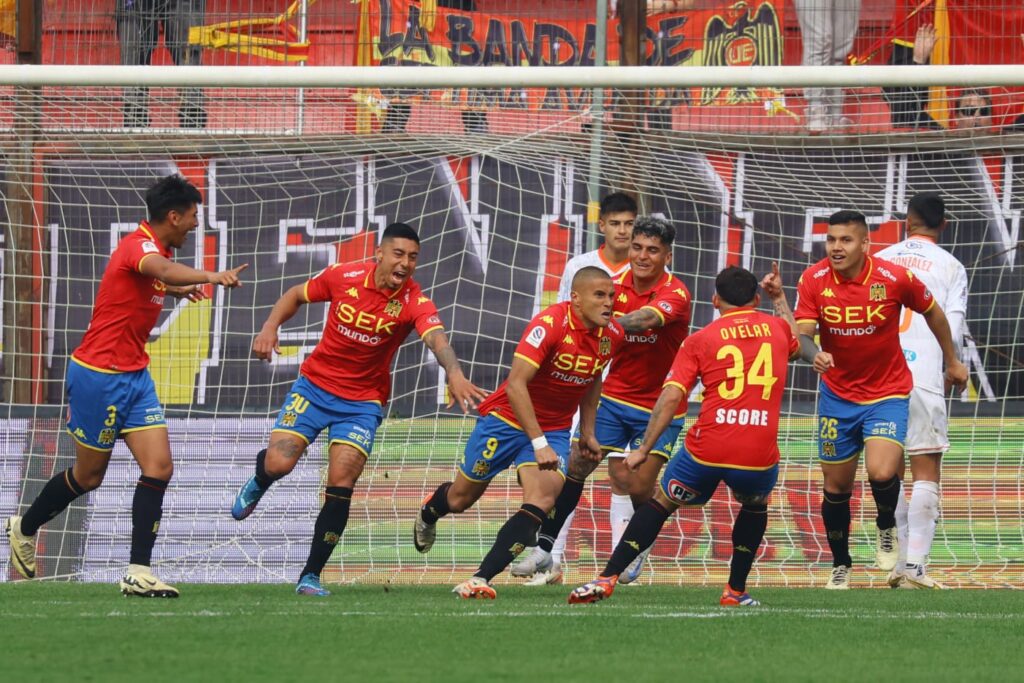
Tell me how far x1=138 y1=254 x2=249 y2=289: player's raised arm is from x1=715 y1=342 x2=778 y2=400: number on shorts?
2429 mm

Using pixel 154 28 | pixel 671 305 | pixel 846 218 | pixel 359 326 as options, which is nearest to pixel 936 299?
pixel 846 218

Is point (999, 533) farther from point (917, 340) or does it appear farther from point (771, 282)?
point (771, 282)

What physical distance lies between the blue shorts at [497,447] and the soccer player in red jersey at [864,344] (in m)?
1.61

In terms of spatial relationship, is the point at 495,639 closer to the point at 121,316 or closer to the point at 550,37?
the point at 121,316

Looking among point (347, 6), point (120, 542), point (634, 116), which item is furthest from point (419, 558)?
point (347, 6)

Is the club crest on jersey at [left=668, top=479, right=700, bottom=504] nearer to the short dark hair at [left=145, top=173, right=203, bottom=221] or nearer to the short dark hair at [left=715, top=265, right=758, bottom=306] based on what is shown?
the short dark hair at [left=715, top=265, right=758, bottom=306]

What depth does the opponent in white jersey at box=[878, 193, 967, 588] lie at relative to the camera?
10047 millimetres

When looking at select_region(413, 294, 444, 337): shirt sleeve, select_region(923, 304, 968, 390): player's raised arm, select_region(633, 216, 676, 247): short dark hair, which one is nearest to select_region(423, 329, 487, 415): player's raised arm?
select_region(413, 294, 444, 337): shirt sleeve

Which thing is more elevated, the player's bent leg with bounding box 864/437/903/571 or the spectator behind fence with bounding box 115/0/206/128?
the spectator behind fence with bounding box 115/0/206/128

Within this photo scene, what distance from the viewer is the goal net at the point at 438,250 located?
11.6 m

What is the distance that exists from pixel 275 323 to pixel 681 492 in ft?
8.18

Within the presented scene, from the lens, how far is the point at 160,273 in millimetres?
8125

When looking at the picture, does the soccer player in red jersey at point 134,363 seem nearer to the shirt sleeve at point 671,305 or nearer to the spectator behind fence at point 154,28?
the shirt sleeve at point 671,305

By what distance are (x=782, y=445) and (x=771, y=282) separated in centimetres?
362
